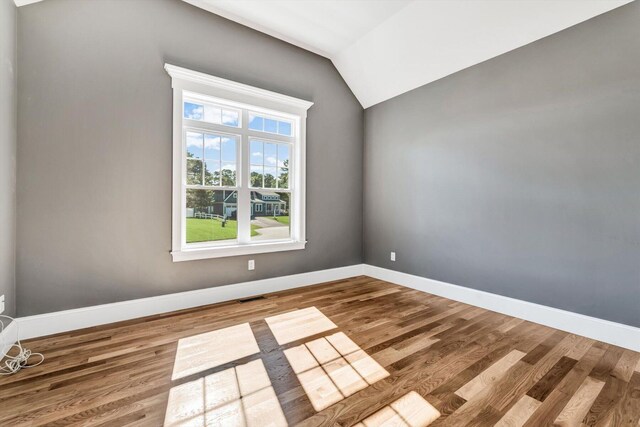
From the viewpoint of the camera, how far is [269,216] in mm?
3844

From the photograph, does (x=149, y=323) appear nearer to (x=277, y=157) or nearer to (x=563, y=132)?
(x=277, y=157)

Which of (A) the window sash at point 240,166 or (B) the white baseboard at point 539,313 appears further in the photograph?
(A) the window sash at point 240,166

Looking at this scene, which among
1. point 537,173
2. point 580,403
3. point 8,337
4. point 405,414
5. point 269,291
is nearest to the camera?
point 405,414

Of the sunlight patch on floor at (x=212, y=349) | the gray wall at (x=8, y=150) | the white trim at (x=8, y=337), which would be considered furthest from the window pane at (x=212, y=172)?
the white trim at (x=8, y=337)

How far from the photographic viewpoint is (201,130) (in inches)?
128

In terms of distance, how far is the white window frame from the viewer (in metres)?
3.00

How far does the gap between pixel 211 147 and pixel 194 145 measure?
0.19 m

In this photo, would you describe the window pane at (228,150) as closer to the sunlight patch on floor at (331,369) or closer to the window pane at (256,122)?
the window pane at (256,122)

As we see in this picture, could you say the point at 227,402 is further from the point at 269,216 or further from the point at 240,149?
the point at 240,149

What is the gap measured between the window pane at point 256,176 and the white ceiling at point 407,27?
1730 mm

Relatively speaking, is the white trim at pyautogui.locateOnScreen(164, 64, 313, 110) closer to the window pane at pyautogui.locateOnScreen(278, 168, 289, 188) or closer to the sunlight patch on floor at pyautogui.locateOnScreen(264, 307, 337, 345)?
the window pane at pyautogui.locateOnScreen(278, 168, 289, 188)

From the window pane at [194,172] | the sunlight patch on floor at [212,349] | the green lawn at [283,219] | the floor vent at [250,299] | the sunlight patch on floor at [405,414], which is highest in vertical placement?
the window pane at [194,172]

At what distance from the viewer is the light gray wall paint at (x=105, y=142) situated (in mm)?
2393

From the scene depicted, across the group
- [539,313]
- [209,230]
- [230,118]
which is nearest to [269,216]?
[209,230]
